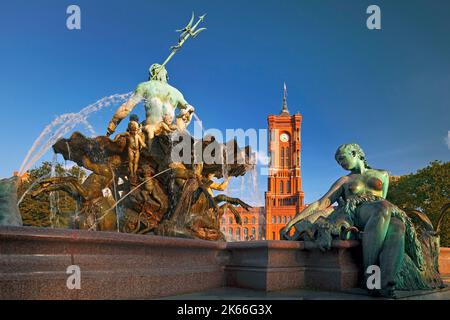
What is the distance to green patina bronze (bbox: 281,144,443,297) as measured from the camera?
15.6 ft

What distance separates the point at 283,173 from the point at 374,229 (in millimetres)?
117159

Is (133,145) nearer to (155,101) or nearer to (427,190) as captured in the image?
(155,101)

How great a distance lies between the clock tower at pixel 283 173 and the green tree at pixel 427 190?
8272 cm

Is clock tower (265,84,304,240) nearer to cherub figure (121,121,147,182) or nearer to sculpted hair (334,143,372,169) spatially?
cherub figure (121,121,147,182)

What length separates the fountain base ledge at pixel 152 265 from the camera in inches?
135

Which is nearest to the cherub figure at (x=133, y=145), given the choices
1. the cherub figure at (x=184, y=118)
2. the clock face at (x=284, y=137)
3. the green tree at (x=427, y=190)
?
the cherub figure at (x=184, y=118)

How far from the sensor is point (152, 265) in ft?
→ 14.2

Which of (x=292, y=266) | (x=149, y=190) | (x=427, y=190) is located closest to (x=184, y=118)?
(x=149, y=190)

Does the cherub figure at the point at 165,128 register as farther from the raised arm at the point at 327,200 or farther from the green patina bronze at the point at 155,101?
the raised arm at the point at 327,200

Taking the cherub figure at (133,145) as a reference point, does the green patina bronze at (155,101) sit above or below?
above

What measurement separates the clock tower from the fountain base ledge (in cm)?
10885

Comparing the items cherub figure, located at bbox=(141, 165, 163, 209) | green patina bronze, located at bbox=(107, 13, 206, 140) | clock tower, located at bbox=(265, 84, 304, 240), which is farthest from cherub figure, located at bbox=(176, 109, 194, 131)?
clock tower, located at bbox=(265, 84, 304, 240)

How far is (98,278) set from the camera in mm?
3818
